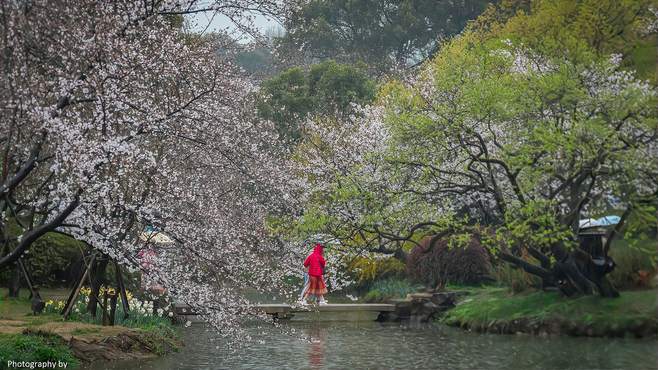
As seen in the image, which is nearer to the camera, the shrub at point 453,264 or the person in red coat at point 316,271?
the person in red coat at point 316,271

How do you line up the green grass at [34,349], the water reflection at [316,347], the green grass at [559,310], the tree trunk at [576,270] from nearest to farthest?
the green grass at [34,349] < the water reflection at [316,347] < the green grass at [559,310] < the tree trunk at [576,270]

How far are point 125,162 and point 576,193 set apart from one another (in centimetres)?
1461

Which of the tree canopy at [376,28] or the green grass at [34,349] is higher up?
the tree canopy at [376,28]

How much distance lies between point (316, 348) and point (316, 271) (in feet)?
24.2

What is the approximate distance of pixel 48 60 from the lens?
13125 mm

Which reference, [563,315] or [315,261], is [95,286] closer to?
[315,261]

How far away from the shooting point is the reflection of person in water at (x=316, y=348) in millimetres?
17281

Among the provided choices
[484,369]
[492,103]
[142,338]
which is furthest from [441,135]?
[142,338]

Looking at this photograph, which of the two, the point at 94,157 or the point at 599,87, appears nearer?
the point at 94,157

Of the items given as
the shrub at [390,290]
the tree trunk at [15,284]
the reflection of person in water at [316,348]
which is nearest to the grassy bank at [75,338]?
the tree trunk at [15,284]

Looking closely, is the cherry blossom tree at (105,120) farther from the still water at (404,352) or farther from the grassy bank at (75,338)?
the still water at (404,352)

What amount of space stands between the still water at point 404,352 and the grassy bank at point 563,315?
0.81 m

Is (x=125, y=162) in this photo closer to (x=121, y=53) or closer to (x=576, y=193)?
(x=121, y=53)

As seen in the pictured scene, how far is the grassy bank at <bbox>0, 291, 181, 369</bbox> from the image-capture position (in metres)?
14.6
